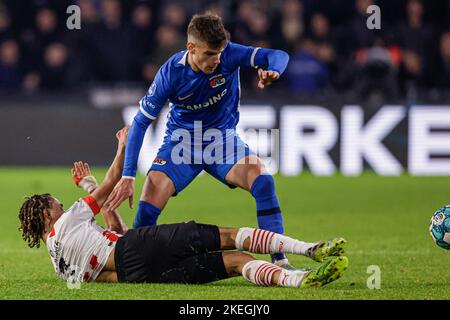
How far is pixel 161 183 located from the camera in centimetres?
812

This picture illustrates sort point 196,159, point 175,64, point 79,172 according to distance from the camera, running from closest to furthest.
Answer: point 79,172, point 175,64, point 196,159

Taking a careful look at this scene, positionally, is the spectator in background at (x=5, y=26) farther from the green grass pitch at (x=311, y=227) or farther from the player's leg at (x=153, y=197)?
the player's leg at (x=153, y=197)

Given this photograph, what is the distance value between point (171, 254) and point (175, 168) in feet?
4.19

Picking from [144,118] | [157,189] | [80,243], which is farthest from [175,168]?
[80,243]

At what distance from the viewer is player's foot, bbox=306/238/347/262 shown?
→ 6691 millimetres

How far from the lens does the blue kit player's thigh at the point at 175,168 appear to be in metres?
8.19

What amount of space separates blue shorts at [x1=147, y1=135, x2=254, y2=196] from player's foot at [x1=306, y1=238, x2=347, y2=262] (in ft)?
5.00

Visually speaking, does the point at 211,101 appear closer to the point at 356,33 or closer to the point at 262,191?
the point at 262,191

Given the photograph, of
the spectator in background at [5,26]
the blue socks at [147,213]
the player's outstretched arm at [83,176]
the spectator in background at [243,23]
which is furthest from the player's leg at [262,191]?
the spectator in background at [5,26]

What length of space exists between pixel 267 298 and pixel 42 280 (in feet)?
6.48

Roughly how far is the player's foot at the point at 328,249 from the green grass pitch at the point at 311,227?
232mm
